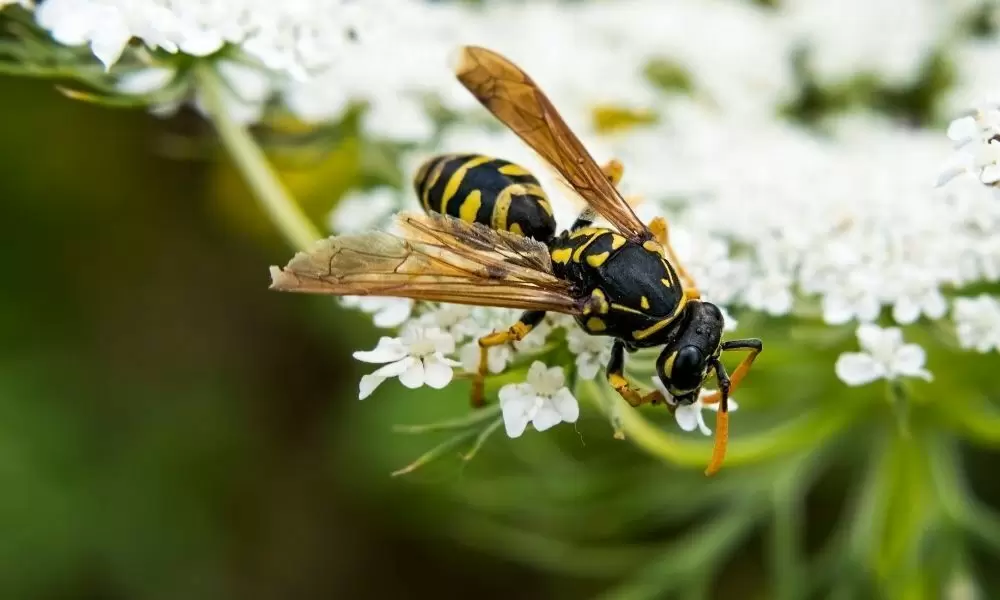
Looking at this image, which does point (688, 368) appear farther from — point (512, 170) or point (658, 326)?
point (512, 170)

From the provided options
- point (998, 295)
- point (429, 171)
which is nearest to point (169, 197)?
point (429, 171)

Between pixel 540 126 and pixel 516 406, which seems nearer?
pixel 516 406

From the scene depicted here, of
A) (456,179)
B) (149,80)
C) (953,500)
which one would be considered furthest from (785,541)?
(149,80)

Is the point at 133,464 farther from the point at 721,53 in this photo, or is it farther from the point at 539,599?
the point at 721,53

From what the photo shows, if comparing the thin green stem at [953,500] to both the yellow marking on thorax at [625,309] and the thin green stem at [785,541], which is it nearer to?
the thin green stem at [785,541]

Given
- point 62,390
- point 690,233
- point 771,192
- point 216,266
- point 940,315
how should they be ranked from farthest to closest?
point 216,266 < point 62,390 < point 771,192 < point 690,233 < point 940,315

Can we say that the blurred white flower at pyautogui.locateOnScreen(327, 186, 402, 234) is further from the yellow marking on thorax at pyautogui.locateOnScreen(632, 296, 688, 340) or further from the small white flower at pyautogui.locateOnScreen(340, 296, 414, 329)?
the yellow marking on thorax at pyautogui.locateOnScreen(632, 296, 688, 340)
